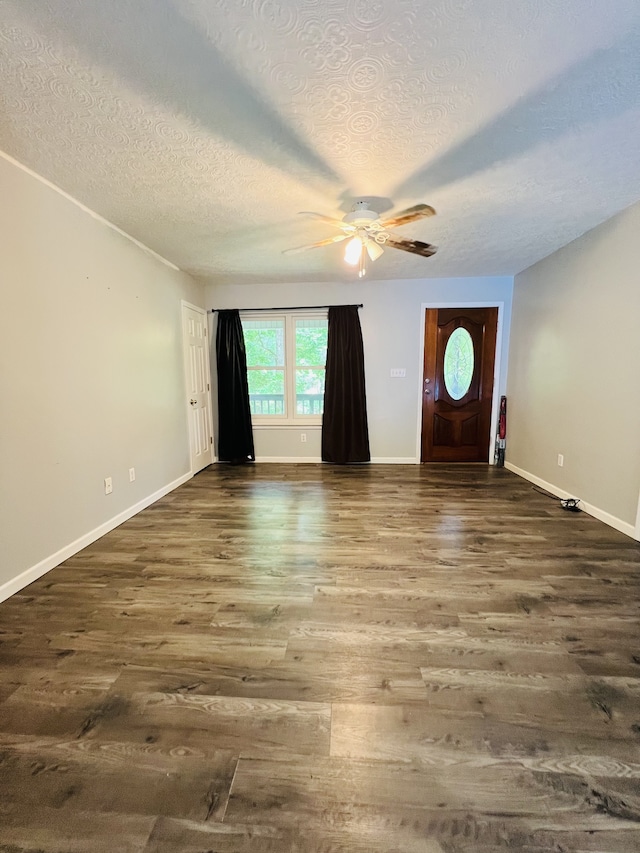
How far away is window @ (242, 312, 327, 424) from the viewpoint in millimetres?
4871

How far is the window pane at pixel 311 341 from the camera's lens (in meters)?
4.85

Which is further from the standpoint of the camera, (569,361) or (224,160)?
(569,361)

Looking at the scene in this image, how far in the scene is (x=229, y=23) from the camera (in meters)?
1.23

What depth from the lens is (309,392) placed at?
5004mm

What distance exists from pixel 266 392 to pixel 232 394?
0.48 metres

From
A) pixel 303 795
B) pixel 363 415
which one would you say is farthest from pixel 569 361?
pixel 303 795

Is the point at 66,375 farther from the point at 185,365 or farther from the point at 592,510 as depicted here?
the point at 592,510

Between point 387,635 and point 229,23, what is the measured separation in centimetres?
253

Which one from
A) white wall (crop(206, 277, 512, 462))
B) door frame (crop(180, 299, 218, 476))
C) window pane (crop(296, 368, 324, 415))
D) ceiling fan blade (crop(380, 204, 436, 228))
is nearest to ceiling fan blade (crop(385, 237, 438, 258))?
ceiling fan blade (crop(380, 204, 436, 228))

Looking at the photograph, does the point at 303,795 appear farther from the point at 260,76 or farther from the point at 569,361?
the point at 569,361

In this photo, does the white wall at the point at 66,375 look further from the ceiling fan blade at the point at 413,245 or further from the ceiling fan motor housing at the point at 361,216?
the ceiling fan blade at the point at 413,245

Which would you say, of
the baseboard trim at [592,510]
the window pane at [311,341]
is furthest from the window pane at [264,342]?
the baseboard trim at [592,510]

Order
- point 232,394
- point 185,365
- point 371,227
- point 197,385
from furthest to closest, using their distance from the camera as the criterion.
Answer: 1. point 232,394
2. point 197,385
3. point 185,365
4. point 371,227

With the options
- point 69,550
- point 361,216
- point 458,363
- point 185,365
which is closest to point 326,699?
point 69,550
